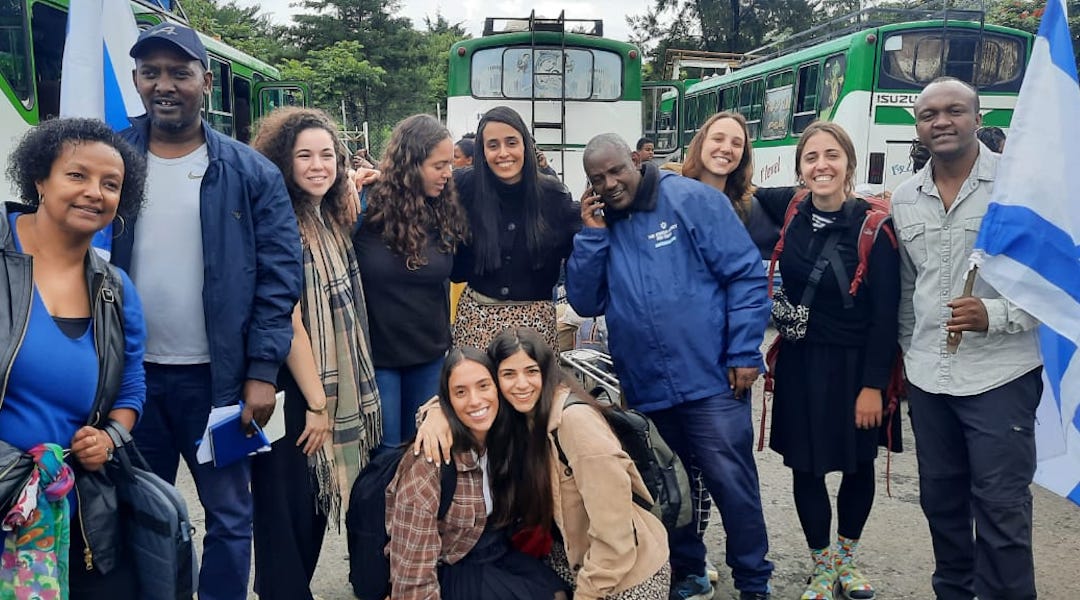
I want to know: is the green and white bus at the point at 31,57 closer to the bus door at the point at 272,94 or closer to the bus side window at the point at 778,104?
the bus door at the point at 272,94

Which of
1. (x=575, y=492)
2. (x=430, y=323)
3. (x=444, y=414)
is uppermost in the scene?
(x=430, y=323)

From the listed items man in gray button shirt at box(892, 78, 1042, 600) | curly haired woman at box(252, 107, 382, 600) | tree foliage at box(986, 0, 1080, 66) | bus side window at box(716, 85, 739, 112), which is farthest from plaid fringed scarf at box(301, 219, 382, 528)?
tree foliage at box(986, 0, 1080, 66)

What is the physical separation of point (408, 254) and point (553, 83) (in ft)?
26.6

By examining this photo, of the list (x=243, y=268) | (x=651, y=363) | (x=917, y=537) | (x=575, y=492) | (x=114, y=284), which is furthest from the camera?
(x=917, y=537)

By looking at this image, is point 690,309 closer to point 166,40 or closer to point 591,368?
point 591,368

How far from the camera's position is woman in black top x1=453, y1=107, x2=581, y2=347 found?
3553 millimetres

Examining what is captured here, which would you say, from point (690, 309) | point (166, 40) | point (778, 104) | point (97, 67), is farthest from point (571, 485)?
point (778, 104)

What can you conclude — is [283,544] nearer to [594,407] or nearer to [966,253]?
[594,407]

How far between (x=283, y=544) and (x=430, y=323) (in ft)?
3.29

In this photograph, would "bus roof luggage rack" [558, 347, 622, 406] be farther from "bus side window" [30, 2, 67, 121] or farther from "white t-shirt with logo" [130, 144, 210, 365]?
"bus side window" [30, 2, 67, 121]

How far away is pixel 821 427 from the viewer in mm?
3340

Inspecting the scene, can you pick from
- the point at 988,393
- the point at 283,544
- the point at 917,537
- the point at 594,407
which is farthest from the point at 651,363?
the point at 917,537

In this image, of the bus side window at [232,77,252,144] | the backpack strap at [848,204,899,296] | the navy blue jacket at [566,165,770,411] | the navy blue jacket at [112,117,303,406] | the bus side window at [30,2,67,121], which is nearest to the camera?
the navy blue jacket at [112,117,303,406]

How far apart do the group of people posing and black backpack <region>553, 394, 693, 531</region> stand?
0.25 ft
